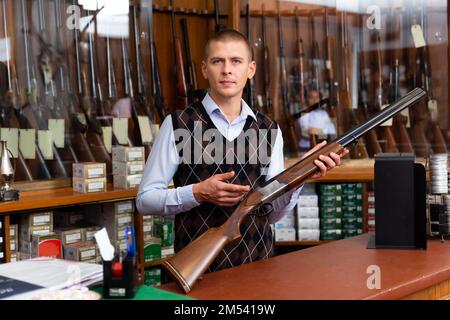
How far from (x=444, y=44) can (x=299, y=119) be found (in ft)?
3.42

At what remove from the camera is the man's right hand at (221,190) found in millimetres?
1874

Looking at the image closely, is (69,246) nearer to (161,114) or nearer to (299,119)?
(161,114)

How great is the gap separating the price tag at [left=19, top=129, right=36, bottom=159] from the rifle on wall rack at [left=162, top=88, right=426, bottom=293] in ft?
5.65

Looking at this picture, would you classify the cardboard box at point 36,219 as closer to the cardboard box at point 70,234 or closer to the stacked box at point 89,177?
the cardboard box at point 70,234

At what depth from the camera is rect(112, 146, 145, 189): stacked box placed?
11.0 feet

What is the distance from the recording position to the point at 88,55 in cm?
369

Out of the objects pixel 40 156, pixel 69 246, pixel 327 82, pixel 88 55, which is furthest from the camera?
pixel 327 82

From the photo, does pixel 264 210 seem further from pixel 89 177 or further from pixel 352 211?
pixel 352 211

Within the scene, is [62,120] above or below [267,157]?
above

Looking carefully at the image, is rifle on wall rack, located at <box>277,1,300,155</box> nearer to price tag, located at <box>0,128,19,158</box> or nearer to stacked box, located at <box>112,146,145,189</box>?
stacked box, located at <box>112,146,145,189</box>

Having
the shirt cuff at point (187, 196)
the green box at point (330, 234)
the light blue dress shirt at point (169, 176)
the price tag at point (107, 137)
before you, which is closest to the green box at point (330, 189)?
the green box at point (330, 234)
